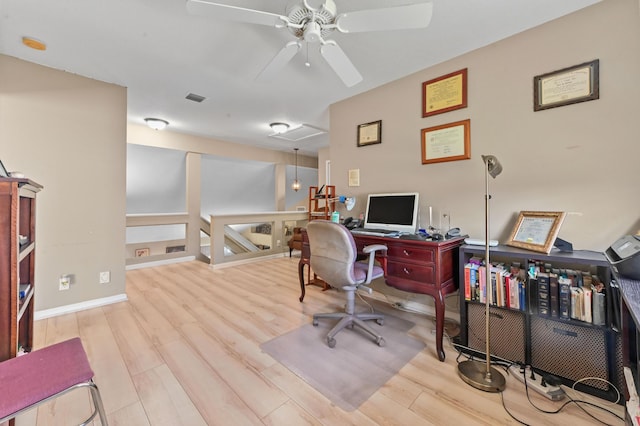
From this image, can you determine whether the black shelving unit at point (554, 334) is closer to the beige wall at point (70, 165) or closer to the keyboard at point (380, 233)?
the keyboard at point (380, 233)

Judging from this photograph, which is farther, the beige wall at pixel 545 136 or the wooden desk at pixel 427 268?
the wooden desk at pixel 427 268

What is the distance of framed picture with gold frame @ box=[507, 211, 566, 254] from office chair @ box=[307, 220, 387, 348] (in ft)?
3.07

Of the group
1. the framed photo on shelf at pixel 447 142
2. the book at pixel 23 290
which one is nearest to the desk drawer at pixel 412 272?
the framed photo on shelf at pixel 447 142

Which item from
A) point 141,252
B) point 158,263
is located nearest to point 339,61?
point 158,263

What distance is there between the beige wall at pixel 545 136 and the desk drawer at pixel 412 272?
2.32 ft

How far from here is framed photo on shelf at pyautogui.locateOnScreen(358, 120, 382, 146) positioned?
2797 mm

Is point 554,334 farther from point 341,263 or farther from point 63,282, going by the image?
point 63,282

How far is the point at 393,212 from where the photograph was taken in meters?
2.46

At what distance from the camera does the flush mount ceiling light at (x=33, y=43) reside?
6.65ft

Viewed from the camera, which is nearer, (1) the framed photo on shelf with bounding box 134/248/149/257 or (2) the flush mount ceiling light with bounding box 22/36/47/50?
(2) the flush mount ceiling light with bounding box 22/36/47/50

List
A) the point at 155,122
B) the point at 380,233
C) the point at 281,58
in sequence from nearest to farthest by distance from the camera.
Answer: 1. the point at 281,58
2. the point at 380,233
3. the point at 155,122

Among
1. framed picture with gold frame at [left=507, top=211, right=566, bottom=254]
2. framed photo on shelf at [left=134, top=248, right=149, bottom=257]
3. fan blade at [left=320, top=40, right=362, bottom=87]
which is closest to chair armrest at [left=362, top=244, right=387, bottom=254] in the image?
framed picture with gold frame at [left=507, top=211, right=566, bottom=254]

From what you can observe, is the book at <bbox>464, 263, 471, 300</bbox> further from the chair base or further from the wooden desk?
the chair base

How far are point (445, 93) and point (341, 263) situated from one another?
1.83m
